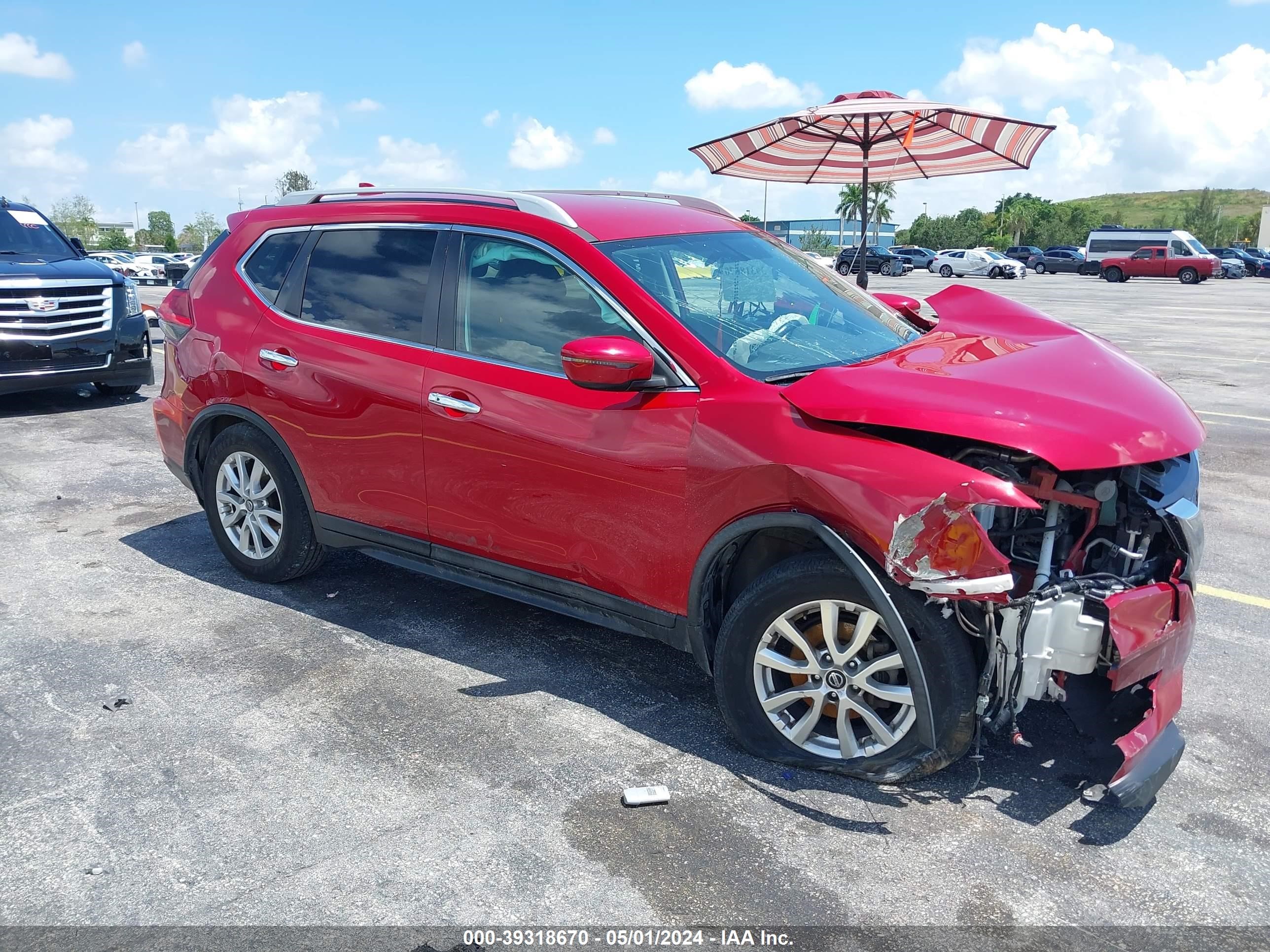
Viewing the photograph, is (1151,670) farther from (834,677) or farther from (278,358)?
(278,358)

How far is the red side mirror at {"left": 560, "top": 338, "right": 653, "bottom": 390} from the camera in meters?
3.37

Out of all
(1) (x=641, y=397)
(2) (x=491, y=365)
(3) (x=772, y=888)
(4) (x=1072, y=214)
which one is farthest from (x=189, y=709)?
(4) (x=1072, y=214)

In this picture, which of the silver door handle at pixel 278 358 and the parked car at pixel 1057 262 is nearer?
the silver door handle at pixel 278 358

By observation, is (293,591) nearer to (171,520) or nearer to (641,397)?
(171,520)

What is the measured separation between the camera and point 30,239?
33.8 feet

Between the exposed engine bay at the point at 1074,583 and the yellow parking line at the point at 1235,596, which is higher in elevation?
the exposed engine bay at the point at 1074,583

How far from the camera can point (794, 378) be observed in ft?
11.3

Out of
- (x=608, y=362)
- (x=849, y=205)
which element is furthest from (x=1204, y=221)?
(x=608, y=362)

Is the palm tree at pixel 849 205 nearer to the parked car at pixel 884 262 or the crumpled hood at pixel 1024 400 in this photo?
the parked car at pixel 884 262

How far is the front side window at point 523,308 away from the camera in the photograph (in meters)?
3.74

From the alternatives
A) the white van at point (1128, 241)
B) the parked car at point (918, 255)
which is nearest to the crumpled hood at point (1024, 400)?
the white van at point (1128, 241)

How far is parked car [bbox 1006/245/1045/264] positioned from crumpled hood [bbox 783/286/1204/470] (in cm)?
6027

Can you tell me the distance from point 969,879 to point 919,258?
5815cm

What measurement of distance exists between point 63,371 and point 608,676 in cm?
759
